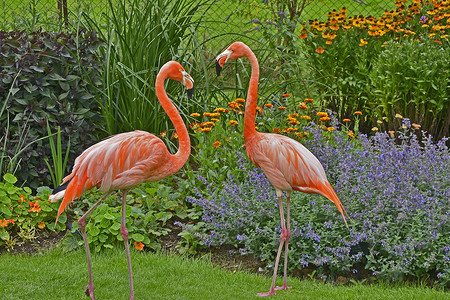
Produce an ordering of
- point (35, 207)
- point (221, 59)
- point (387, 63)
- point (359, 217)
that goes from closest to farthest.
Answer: point (221, 59)
point (359, 217)
point (35, 207)
point (387, 63)

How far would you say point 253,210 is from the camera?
15.2 ft

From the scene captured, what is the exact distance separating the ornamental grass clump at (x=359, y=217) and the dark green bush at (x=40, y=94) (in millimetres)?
1494

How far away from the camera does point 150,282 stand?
157 inches

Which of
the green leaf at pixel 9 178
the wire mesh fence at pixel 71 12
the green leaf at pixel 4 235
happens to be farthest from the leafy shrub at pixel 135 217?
the wire mesh fence at pixel 71 12

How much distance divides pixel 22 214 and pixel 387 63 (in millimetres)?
4222

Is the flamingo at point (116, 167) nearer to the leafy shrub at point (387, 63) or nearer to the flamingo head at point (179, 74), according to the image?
the flamingo head at point (179, 74)

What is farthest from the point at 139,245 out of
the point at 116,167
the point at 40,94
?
the point at 40,94

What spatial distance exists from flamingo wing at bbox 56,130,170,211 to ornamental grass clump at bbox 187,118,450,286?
1101mm

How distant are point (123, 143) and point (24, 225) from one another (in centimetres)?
156

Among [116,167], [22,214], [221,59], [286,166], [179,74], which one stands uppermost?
[221,59]

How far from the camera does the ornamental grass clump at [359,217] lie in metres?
4.02

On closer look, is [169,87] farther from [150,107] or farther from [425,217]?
[425,217]

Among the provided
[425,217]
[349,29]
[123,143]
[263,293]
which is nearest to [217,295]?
[263,293]

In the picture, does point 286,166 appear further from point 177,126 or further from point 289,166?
point 177,126
